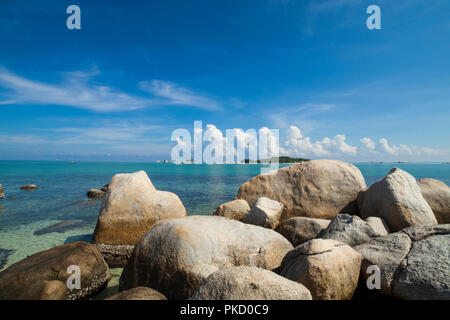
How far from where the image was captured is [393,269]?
15.5 feet

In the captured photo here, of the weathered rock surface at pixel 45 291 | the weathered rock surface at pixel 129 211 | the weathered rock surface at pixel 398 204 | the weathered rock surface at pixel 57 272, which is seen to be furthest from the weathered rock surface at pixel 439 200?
the weathered rock surface at pixel 45 291

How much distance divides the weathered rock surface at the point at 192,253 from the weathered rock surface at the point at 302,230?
134 centimetres

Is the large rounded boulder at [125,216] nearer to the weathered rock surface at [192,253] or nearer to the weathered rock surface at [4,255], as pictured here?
the weathered rock surface at [192,253]

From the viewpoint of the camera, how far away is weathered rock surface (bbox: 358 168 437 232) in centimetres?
669

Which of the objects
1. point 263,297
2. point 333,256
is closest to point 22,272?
point 263,297

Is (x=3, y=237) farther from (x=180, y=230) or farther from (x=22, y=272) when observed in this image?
(x=180, y=230)

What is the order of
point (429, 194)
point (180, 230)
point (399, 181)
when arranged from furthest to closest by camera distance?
point (429, 194) → point (399, 181) → point (180, 230)

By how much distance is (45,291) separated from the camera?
4887 millimetres

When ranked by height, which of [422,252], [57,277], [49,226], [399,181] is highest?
[399,181]

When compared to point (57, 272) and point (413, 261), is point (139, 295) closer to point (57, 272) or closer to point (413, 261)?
point (57, 272)

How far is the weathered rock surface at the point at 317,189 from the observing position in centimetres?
956

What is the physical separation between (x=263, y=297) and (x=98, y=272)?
4.98 metres

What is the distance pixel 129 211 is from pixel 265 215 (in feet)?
16.2

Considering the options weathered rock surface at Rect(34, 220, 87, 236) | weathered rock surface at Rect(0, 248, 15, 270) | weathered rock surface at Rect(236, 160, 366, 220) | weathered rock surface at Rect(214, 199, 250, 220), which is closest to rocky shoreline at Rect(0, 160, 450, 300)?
weathered rock surface at Rect(236, 160, 366, 220)
